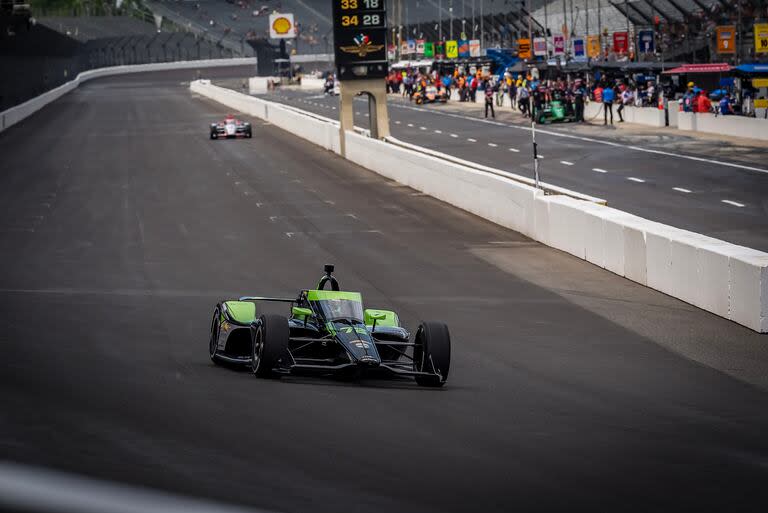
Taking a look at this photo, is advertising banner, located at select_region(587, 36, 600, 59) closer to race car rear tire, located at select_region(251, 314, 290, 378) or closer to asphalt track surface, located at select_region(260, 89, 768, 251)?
asphalt track surface, located at select_region(260, 89, 768, 251)

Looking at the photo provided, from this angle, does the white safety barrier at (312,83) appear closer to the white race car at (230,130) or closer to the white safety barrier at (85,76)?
the white safety barrier at (85,76)

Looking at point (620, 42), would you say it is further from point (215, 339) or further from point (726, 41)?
point (215, 339)

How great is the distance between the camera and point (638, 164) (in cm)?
4009

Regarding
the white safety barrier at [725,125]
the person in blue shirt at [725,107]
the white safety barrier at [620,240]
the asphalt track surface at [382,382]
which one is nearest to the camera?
the asphalt track surface at [382,382]

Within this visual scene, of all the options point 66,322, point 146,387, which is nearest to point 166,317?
point 66,322

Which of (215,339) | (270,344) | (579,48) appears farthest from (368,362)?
(579,48)

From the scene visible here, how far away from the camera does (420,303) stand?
17.0 metres

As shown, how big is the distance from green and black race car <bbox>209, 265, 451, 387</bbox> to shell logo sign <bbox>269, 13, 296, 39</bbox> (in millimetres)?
133060

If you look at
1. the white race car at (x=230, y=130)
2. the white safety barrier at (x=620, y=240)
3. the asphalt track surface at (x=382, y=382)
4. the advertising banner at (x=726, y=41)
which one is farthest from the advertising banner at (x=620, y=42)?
the asphalt track surface at (x=382, y=382)

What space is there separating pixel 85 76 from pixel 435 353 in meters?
133

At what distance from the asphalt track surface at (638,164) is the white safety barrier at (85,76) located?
20576 millimetres

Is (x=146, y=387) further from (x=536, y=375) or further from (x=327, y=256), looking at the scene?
(x=327, y=256)

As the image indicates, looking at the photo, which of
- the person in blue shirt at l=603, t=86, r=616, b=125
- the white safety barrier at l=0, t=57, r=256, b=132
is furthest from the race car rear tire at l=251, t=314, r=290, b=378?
the white safety barrier at l=0, t=57, r=256, b=132

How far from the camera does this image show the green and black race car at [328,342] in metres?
10.7
